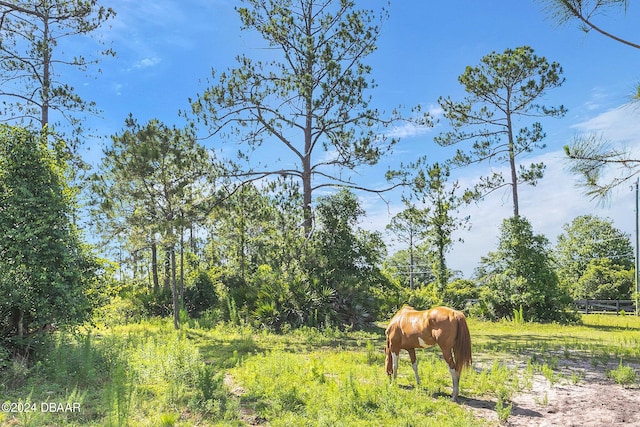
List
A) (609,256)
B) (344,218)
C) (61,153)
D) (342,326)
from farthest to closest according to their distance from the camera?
(609,256) < (344,218) < (342,326) < (61,153)

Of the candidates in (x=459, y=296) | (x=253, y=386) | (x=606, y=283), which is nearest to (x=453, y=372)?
(x=253, y=386)

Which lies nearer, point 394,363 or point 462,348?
point 462,348

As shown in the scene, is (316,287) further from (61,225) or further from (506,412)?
(506,412)

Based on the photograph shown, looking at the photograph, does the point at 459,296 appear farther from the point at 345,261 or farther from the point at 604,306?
the point at 604,306

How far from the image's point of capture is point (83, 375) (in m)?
6.92

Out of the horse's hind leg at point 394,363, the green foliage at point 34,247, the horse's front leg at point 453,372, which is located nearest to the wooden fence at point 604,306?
the horse's hind leg at point 394,363

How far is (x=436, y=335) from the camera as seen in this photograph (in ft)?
19.8

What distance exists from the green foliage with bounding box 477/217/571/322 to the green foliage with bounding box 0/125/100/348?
16.9m

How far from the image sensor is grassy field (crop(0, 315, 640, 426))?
515 centimetres

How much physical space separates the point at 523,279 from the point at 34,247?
17908mm

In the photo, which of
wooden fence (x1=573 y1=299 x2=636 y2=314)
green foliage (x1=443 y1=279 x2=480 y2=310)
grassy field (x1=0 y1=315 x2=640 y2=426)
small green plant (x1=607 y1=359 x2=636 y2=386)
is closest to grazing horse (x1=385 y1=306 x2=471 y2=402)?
grassy field (x1=0 y1=315 x2=640 y2=426)

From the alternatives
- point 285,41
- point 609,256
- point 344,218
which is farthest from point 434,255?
point 609,256

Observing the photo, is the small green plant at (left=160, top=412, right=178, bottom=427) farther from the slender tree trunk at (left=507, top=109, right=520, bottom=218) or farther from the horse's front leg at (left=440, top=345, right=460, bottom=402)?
the slender tree trunk at (left=507, top=109, right=520, bottom=218)

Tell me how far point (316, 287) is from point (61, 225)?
857 cm
